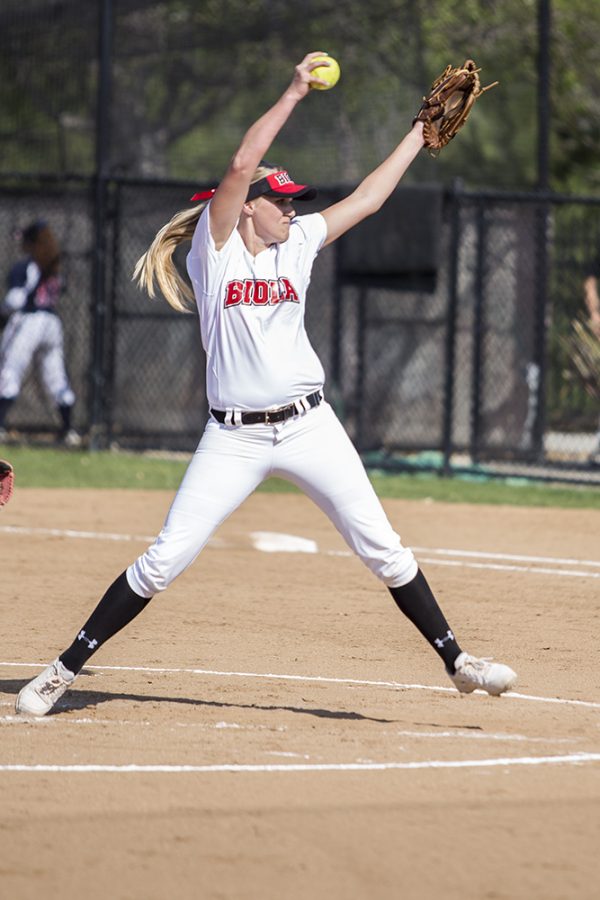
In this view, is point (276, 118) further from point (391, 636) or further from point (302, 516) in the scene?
point (302, 516)

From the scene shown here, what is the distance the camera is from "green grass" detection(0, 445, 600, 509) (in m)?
14.1

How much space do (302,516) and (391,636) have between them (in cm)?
453

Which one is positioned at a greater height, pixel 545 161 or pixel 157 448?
pixel 545 161

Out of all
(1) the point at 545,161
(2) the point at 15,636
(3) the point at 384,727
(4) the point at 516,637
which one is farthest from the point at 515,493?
(3) the point at 384,727

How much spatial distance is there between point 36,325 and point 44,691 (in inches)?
429

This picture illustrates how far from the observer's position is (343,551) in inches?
434

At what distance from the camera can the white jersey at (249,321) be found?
597 centimetres

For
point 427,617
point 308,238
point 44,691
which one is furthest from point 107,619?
point 308,238

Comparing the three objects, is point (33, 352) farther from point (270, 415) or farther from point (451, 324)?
point (270, 415)

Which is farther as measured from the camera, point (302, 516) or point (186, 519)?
point (302, 516)

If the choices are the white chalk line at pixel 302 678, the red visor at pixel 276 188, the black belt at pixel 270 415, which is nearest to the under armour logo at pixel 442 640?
the white chalk line at pixel 302 678

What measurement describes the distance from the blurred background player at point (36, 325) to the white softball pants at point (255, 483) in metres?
10.6

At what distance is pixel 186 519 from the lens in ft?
19.7

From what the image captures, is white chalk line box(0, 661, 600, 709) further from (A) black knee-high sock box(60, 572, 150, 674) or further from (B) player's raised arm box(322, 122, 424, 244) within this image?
(B) player's raised arm box(322, 122, 424, 244)
